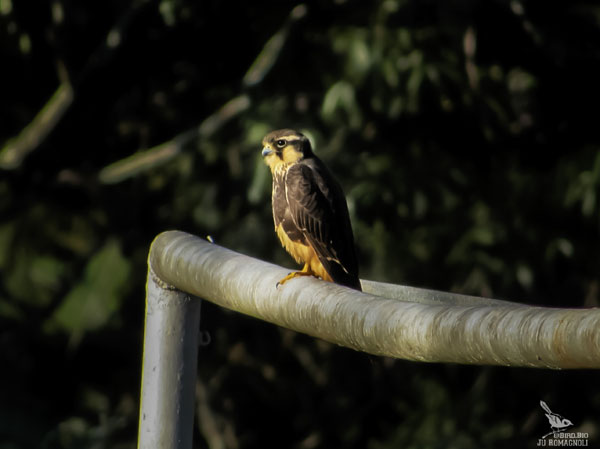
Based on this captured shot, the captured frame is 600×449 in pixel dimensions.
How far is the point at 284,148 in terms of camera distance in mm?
3914

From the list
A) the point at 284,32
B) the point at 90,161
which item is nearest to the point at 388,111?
the point at 284,32

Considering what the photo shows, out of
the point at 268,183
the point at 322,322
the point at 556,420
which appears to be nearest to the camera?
the point at 322,322

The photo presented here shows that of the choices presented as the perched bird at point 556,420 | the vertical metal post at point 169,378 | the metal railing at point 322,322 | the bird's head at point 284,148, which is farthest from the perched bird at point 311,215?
the perched bird at point 556,420

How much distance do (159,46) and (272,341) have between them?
191 centimetres

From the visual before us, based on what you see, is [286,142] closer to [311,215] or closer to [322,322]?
[311,215]

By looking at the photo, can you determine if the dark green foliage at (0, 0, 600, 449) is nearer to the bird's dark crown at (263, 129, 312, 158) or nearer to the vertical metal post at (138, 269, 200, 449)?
the bird's dark crown at (263, 129, 312, 158)

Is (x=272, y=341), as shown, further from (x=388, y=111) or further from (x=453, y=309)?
(x=453, y=309)

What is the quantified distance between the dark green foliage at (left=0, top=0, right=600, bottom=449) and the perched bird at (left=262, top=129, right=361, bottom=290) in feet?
2.68

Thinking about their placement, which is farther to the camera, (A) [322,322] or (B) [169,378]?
(B) [169,378]

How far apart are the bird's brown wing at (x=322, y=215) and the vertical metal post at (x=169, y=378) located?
1.14 m

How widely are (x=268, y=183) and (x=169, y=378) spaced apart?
8.40 feet

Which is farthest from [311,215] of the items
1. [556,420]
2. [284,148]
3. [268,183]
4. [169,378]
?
[556,420]

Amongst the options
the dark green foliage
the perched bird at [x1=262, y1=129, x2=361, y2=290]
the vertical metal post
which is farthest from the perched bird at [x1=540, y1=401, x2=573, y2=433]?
the vertical metal post

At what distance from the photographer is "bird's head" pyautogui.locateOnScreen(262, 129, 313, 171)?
12.8 feet
